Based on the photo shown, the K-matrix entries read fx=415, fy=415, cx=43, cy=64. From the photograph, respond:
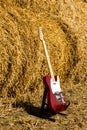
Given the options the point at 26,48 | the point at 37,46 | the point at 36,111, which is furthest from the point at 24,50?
the point at 36,111

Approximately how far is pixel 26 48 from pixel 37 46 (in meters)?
0.27

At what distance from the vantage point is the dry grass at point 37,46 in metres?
6.25

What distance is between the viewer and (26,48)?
6.50 metres

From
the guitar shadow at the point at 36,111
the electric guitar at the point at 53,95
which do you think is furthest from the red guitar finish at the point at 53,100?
the guitar shadow at the point at 36,111

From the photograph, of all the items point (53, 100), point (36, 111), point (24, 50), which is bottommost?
point (36, 111)

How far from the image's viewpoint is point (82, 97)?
7270 millimetres

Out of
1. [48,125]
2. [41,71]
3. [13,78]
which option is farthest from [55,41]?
[48,125]

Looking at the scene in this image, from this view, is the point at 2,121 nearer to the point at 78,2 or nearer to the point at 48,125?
the point at 48,125

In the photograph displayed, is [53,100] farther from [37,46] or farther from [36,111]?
[37,46]

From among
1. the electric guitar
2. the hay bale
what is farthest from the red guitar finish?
the hay bale

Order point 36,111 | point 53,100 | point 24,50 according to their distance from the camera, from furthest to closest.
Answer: point 24,50 < point 36,111 < point 53,100

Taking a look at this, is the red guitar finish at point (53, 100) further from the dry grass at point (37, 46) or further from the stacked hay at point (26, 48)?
the stacked hay at point (26, 48)

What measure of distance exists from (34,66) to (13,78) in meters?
0.50

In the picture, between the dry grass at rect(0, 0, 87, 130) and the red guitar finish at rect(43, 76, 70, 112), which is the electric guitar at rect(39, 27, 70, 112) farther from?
the dry grass at rect(0, 0, 87, 130)
